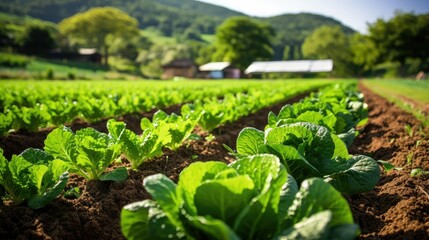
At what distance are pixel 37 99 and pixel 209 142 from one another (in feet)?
22.8

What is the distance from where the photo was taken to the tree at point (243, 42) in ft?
233

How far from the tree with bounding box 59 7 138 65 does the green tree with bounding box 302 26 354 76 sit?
44.0 meters

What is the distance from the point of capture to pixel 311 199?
4.94 ft

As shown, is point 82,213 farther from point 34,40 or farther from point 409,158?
point 34,40

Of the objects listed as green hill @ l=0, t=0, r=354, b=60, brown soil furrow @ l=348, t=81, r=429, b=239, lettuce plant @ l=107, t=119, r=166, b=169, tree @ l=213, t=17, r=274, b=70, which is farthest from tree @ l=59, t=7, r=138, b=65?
green hill @ l=0, t=0, r=354, b=60

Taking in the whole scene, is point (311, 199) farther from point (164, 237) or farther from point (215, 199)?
point (164, 237)

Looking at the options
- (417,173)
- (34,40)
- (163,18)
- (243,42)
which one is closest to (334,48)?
(243,42)

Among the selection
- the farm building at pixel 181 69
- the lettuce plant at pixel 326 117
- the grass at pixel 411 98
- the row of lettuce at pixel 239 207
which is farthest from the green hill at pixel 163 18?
the row of lettuce at pixel 239 207

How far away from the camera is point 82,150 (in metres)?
2.75


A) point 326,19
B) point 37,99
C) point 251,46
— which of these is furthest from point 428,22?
point 326,19

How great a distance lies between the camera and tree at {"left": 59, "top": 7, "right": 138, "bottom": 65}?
7219cm

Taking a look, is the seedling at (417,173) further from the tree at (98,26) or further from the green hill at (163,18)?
the green hill at (163,18)

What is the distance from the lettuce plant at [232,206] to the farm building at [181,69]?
211 feet

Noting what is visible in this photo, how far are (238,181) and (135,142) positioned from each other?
199 cm
